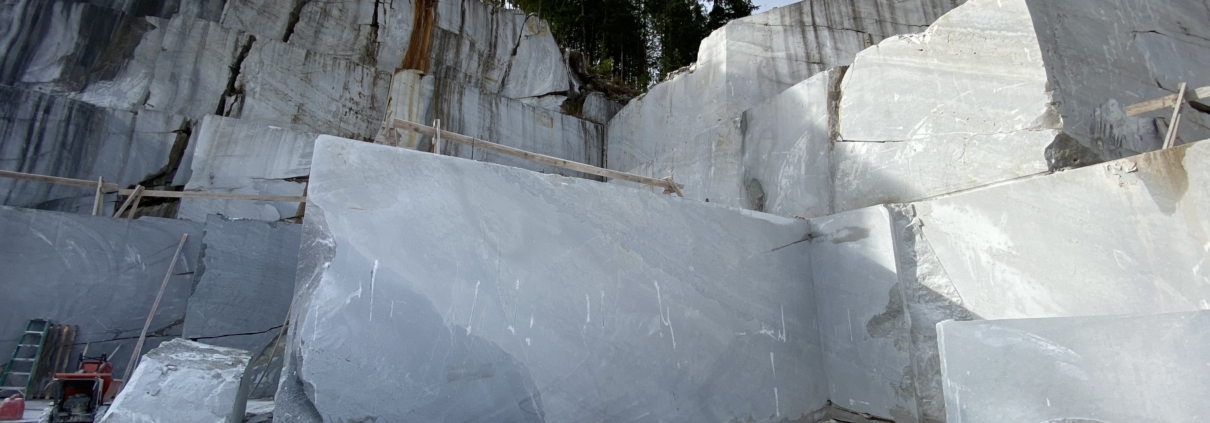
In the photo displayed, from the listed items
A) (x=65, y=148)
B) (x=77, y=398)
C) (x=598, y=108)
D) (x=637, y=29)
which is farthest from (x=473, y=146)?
(x=637, y=29)

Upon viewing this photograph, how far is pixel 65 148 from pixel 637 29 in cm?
1104

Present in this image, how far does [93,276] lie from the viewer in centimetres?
430

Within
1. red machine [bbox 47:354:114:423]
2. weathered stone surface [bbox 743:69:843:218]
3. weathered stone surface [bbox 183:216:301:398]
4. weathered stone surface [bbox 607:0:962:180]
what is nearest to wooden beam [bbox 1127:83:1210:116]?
weathered stone surface [bbox 743:69:843:218]

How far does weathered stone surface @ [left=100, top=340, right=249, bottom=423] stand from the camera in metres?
2.70

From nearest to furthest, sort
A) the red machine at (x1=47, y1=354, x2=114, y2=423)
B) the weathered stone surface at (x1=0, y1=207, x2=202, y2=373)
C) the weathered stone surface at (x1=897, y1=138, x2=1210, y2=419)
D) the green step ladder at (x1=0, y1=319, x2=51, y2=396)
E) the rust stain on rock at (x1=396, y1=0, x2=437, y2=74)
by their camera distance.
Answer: the weathered stone surface at (x1=897, y1=138, x2=1210, y2=419) < the red machine at (x1=47, y1=354, x2=114, y2=423) < the green step ladder at (x1=0, y1=319, x2=51, y2=396) < the weathered stone surface at (x1=0, y1=207, x2=202, y2=373) < the rust stain on rock at (x1=396, y1=0, x2=437, y2=74)

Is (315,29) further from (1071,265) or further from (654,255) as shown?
(1071,265)

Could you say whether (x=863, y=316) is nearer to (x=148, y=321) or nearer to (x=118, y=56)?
(x=148, y=321)

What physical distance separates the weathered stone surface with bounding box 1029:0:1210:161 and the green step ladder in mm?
6588

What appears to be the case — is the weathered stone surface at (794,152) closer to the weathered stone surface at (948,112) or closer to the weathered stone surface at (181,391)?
the weathered stone surface at (948,112)

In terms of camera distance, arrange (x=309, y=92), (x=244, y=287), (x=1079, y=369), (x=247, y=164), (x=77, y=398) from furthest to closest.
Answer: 1. (x=309, y=92)
2. (x=247, y=164)
3. (x=244, y=287)
4. (x=77, y=398)
5. (x=1079, y=369)

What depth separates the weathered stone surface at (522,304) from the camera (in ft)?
8.66

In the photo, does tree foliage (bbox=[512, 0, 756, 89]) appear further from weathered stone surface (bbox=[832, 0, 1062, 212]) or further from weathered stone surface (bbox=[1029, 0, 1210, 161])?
weathered stone surface (bbox=[1029, 0, 1210, 161])

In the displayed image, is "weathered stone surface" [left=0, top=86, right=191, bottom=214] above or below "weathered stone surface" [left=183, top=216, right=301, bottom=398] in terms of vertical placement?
above

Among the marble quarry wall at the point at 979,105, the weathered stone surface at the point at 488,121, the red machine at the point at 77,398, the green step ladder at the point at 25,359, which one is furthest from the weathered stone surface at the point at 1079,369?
the weathered stone surface at the point at 488,121
